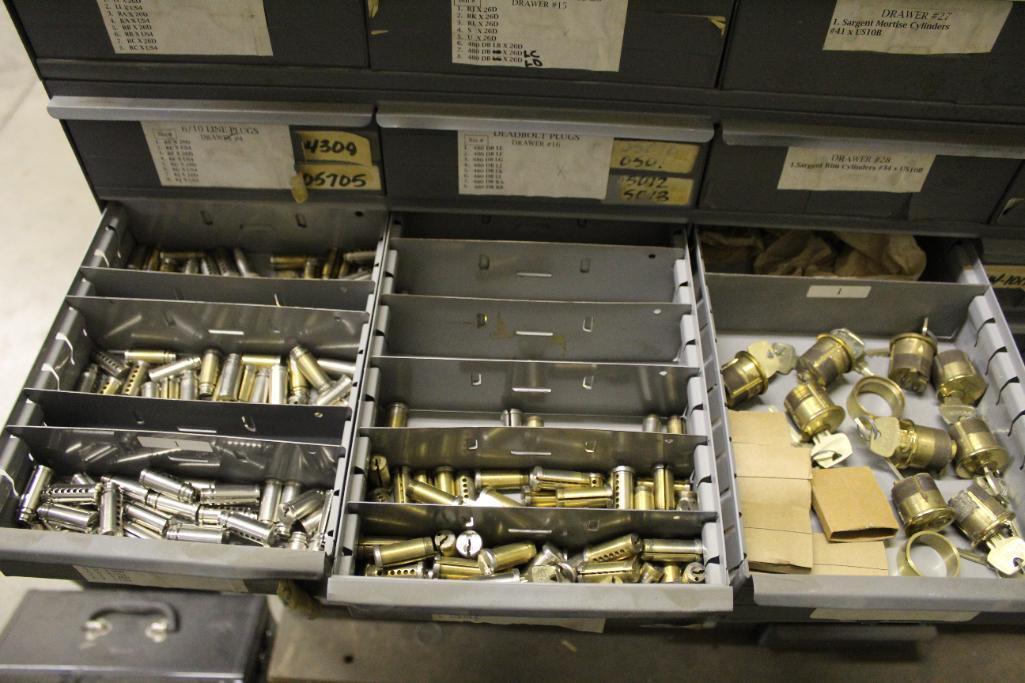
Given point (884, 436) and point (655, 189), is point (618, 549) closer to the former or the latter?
point (884, 436)

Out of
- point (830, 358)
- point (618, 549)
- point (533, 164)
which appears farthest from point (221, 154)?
point (830, 358)

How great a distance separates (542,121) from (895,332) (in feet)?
3.14

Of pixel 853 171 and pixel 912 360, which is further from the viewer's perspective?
pixel 912 360

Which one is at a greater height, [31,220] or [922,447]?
[31,220]

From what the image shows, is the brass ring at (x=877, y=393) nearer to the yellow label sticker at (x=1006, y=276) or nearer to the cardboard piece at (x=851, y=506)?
the cardboard piece at (x=851, y=506)

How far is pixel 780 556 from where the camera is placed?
1.36m

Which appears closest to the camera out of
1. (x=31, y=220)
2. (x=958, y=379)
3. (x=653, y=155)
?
(x=653, y=155)

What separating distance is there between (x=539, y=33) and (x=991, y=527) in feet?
3.94

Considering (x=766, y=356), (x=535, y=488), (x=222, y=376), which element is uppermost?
(x=766, y=356)

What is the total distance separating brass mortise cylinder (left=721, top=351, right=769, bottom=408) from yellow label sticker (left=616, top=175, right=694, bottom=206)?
34 cm

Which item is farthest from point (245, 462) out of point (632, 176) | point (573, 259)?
point (632, 176)

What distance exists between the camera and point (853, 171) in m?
1.47

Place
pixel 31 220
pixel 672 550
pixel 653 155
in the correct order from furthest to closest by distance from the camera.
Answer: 1. pixel 31 220
2. pixel 653 155
3. pixel 672 550

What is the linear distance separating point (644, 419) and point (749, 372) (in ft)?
0.76
